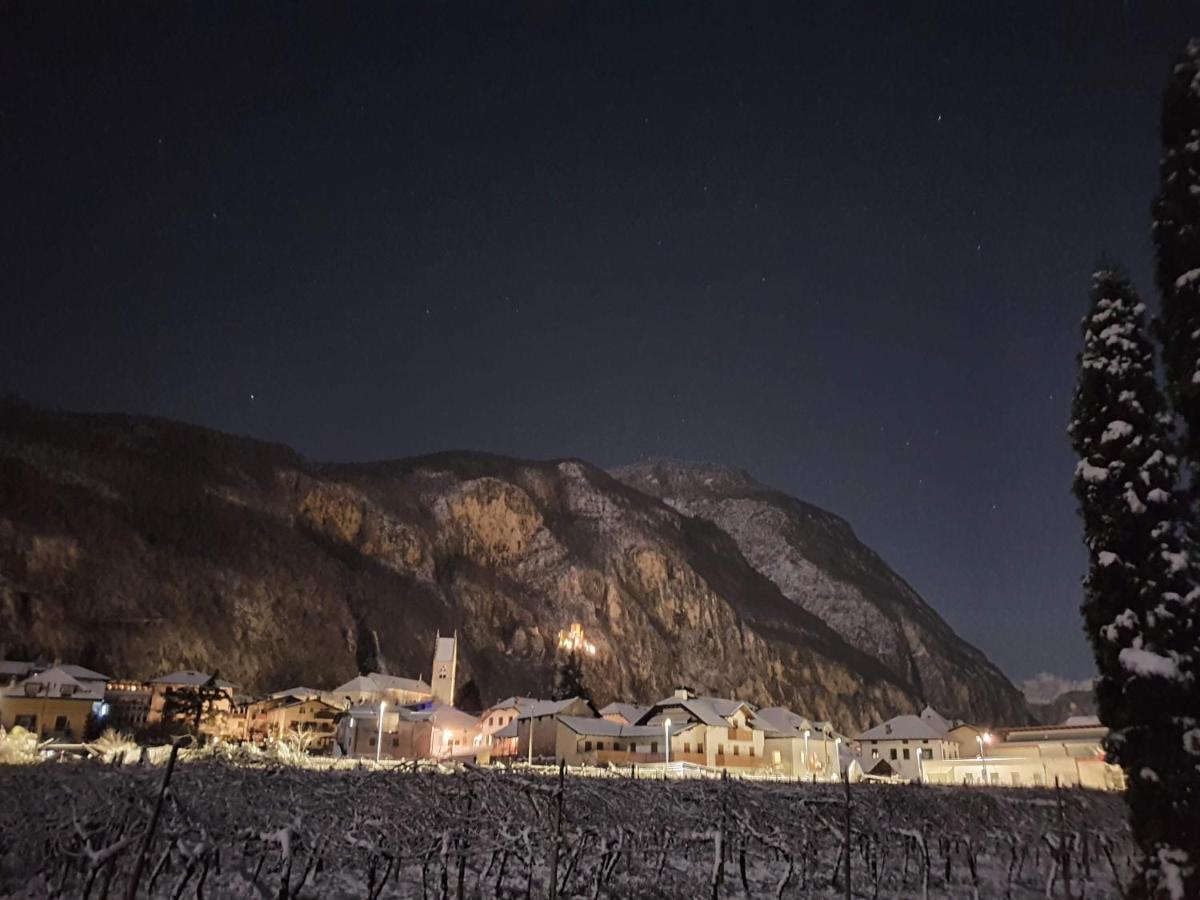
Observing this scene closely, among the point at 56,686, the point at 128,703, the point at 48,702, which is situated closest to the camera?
the point at 48,702

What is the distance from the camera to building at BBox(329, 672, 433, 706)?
388 feet

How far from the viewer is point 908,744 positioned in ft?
361

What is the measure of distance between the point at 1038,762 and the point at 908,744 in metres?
30.4

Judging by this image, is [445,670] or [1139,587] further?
[445,670]

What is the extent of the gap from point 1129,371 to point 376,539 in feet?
534

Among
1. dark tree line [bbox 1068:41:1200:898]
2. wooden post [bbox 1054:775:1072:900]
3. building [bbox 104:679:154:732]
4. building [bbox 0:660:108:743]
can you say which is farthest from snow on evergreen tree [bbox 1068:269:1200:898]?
building [bbox 104:679:154:732]

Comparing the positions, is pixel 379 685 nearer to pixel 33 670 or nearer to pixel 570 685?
pixel 570 685

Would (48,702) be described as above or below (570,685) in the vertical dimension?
below

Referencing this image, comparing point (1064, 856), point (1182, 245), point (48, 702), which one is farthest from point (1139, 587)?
point (48, 702)

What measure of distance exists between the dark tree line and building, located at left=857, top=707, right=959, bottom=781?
3838 inches

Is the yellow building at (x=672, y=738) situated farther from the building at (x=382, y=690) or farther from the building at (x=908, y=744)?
the building at (x=382, y=690)

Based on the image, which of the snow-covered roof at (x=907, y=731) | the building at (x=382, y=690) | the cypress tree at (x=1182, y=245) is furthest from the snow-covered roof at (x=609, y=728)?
the cypress tree at (x=1182, y=245)

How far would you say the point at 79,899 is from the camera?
63.7 ft

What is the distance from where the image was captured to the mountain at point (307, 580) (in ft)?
371
